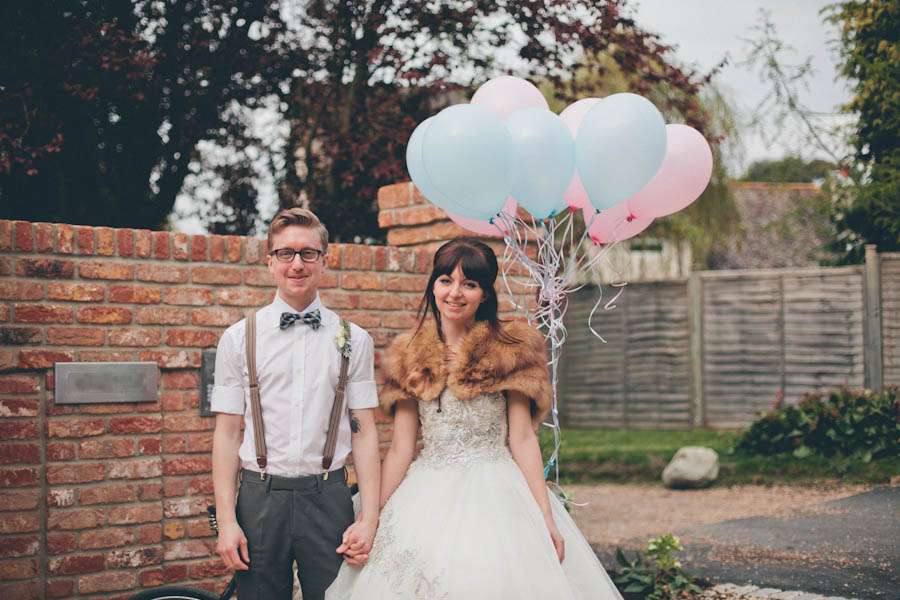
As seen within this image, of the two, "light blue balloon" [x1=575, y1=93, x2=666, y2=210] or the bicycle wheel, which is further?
"light blue balloon" [x1=575, y1=93, x2=666, y2=210]

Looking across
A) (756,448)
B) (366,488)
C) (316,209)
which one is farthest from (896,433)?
(366,488)

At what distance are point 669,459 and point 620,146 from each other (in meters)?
6.60

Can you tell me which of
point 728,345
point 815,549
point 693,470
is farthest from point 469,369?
point 728,345

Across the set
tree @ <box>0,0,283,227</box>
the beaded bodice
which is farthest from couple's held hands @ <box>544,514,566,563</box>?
tree @ <box>0,0,283,227</box>

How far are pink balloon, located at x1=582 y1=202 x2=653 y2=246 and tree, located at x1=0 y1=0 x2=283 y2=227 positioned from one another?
3685mm

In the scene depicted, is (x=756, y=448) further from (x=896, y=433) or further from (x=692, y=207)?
(x=692, y=207)

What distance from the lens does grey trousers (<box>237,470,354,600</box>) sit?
2828mm

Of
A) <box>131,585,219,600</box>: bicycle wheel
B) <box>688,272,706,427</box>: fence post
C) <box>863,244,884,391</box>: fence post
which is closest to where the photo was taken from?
<box>131,585,219,600</box>: bicycle wheel

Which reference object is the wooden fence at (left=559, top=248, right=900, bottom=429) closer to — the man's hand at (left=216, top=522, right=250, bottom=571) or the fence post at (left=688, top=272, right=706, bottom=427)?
the fence post at (left=688, top=272, right=706, bottom=427)

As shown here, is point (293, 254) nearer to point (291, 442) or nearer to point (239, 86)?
point (291, 442)

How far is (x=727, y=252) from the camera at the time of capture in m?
27.6

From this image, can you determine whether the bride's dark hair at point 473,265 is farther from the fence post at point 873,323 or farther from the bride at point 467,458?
the fence post at point 873,323

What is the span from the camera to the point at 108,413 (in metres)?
3.94

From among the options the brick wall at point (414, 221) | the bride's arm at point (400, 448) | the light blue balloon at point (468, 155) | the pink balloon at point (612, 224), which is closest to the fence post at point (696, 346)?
the brick wall at point (414, 221)
